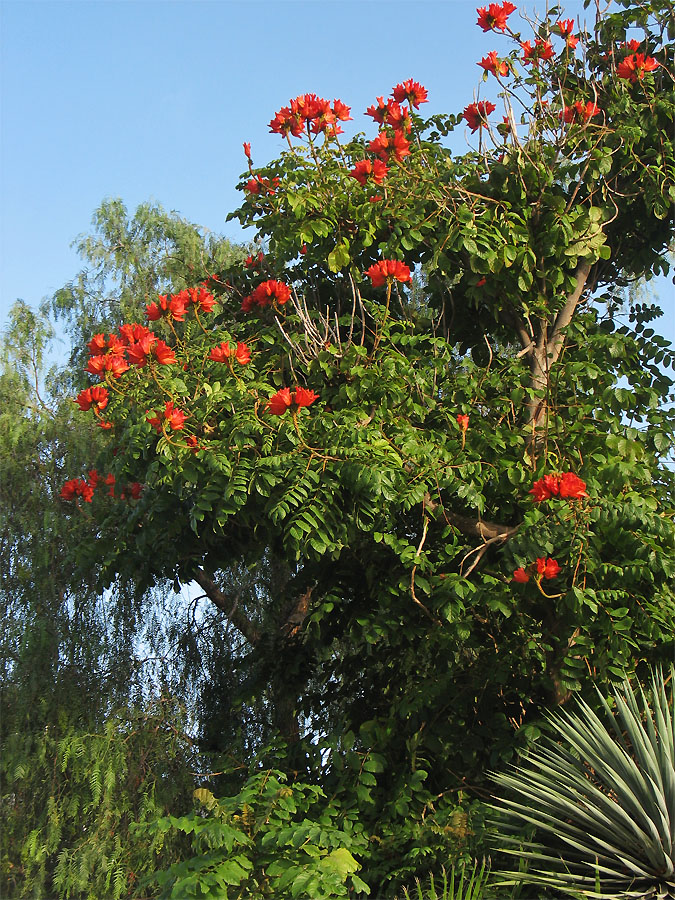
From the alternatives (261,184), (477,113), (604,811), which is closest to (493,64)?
(477,113)

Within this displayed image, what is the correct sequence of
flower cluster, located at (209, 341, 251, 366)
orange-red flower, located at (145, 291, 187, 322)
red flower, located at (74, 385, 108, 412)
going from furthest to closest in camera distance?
orange-red flower, located at (145, 291, 187, 322)
flower cluster, located at (209, 341, 251, 366)
red flower, located at (74, 385, 108, 412)

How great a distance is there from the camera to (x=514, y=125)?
6504 mm

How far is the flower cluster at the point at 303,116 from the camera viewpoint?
628 centimetres

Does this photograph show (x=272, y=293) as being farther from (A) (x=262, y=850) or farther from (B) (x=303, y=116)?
(A) (x=262, y=850)

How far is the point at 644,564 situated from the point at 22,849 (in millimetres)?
4872

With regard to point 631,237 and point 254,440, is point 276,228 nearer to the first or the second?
point 254,440

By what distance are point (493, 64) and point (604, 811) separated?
4.98 m

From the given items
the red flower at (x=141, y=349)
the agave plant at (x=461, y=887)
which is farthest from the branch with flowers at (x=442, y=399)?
the agave plant at (x=461, y=887)

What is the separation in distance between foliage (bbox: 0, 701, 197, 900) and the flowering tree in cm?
124

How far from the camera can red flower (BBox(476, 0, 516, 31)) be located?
21.5 feet

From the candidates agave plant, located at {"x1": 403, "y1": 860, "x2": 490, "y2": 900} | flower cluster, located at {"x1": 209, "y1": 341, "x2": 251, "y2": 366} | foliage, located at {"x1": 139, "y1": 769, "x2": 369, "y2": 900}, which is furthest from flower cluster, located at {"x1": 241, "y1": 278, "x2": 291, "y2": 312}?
agave plant, located at {"x1": 403, "y1": 860, "x2": 490, "y2": 900}

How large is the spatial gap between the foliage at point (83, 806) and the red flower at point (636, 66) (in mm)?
6206

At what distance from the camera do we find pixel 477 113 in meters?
6.70

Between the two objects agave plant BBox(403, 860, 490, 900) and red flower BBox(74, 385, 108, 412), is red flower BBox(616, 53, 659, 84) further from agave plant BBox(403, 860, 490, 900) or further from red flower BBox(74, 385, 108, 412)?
agave plant BBox(403, 860, 490, 900)
